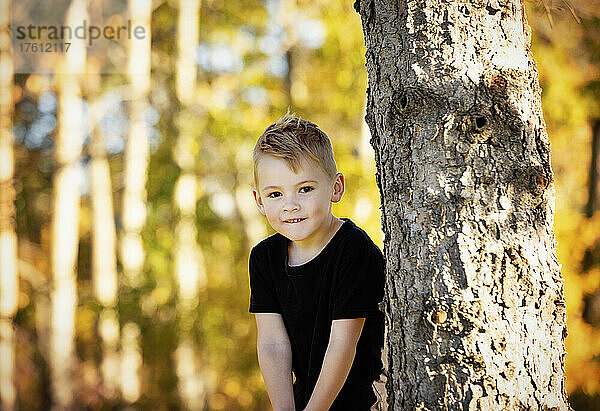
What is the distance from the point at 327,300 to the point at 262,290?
231 millimetres

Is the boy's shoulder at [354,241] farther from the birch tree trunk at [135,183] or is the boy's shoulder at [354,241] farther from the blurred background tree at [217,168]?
the birch tree trunk at [135,183]

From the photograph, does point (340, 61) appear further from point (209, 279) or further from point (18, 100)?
point (18, 100)

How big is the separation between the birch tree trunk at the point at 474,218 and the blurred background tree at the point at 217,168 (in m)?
4.43

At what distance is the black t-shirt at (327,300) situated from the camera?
1693 mm

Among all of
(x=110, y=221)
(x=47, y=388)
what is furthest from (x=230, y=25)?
(x=47, y=388)

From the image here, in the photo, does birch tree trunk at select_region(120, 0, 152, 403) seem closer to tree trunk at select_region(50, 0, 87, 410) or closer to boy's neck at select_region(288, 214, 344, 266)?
tree trunk at select_region(50, 0, 87, 410)

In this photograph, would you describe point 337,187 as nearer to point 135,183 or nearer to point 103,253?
point 135,183

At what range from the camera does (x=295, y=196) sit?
1711 millimetres

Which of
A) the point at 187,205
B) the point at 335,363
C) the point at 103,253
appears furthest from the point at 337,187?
the point at 103,253

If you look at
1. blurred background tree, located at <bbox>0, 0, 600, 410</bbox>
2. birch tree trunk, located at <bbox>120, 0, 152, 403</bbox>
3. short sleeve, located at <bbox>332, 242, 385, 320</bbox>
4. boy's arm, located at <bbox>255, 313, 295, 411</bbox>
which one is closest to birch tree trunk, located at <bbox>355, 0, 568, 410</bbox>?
short sleeve, located at <bbox>332, 242, 385, 320</bbox>

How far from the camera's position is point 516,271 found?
1.37 metres

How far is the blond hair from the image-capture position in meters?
1.70

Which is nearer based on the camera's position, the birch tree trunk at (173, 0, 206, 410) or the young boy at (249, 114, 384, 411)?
the young boy at (249, 114, 384, 411)

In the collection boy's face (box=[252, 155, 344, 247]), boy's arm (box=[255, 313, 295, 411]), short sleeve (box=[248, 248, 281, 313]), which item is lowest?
boy's arm (box=[255, 313, 295, 411])
